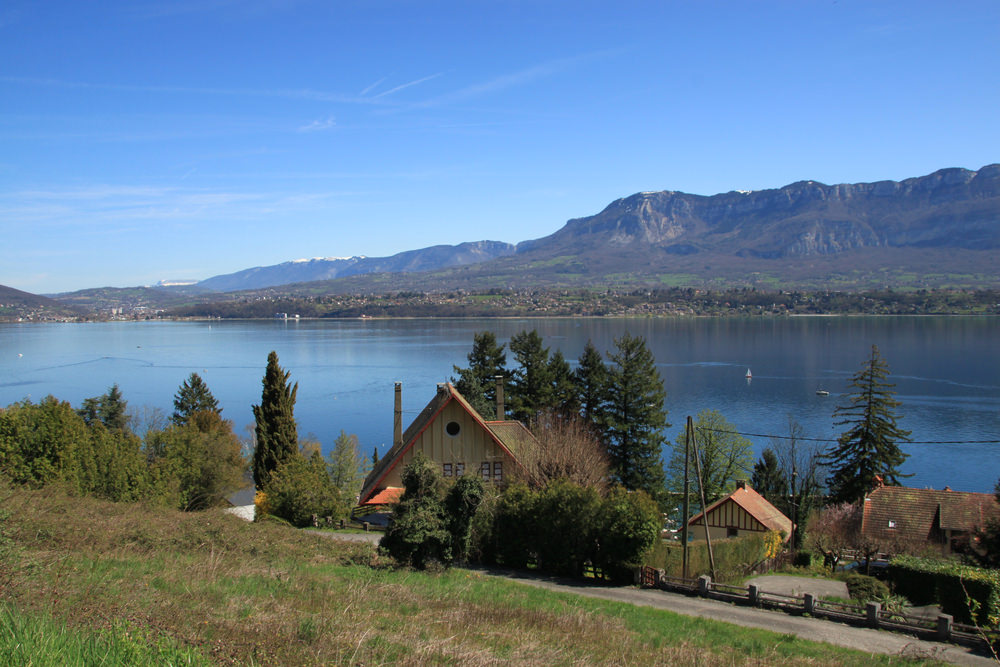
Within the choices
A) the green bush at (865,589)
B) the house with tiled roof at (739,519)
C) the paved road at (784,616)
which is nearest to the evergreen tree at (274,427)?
the paved road at (784,616)

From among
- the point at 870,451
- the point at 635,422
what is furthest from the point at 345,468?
the point at 870,451

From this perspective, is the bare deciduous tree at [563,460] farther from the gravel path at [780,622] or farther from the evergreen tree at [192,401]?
the evergreen tree at [192,401]

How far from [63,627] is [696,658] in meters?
7.11

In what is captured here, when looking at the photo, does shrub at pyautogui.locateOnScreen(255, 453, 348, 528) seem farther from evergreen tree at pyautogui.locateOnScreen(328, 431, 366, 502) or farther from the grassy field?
evergreen tree at pyautogui.locateOnScreen(328, 431, 366, 502)

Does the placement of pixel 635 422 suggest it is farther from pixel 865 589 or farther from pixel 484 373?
pixel 865 589

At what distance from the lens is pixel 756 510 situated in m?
24.3

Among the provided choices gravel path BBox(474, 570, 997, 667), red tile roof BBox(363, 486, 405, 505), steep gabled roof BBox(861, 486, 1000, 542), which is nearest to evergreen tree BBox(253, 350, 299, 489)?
red tile roof BBox(363, 486, 405, 505)

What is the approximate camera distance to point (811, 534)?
25.5 meters

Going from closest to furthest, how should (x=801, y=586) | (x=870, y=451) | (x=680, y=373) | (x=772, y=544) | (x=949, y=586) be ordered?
(x=949, y=586) → (x=801, y=586) → (x=772, y=544) → (x=870, y=451) → (x=680, y=373)

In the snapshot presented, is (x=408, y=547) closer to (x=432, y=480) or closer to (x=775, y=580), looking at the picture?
(x=432, y=480)

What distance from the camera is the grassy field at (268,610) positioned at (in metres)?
5.82

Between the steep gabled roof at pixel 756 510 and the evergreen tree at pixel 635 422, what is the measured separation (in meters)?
3.88

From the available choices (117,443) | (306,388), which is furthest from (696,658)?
(306,388)

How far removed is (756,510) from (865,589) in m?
8.04
